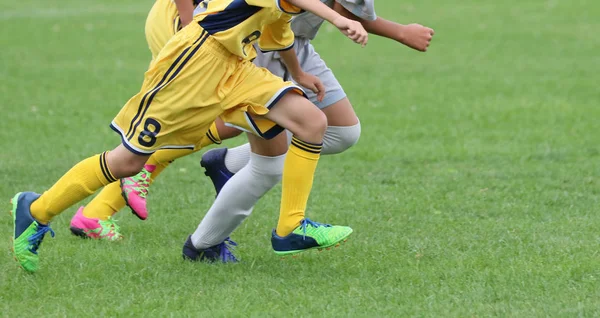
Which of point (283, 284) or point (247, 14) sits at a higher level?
point (247, 14)

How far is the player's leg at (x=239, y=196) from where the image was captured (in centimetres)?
473

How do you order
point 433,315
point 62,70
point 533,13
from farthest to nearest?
1. point 533,13
2. point 62,70
3. point 433,315

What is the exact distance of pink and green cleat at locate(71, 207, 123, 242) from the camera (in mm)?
5438

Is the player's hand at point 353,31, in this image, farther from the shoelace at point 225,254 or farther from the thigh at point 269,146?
the shoelace at point 225,254

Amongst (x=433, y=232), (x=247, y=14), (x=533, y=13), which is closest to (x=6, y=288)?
(x=247, y=14)

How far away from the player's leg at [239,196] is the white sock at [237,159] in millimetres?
684

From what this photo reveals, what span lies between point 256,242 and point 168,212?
38.3 inches

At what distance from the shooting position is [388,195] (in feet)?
21.7

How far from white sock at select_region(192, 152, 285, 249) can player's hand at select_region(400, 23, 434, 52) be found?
2.75 ft

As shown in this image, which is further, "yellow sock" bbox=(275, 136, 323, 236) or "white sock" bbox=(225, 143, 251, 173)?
"white sock" bbox=(225, 143, 251, 173)

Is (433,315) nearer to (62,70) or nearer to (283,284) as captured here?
(283,284)

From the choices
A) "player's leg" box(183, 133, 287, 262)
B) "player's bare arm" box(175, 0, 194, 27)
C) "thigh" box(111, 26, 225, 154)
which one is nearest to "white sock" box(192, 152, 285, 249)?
"player's leg" box(183, 133, 287, 262)

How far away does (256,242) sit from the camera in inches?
214

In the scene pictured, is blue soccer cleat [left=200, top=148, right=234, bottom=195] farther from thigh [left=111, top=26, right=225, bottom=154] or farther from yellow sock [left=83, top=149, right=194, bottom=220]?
thigh [left=111, top=26, right=225, bottom=154]
